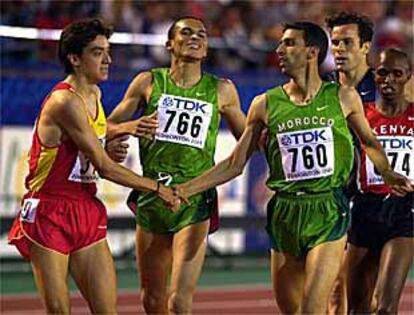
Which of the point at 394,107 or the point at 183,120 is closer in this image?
the point at 183,120

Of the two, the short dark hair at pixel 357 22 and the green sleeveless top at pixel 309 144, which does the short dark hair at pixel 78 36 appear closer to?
the green sleeveless top at pixel 309 144

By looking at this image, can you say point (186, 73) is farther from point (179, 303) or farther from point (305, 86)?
point (179, 303)

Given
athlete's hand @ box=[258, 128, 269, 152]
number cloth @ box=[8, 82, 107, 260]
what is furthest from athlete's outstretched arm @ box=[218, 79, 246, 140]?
number cloth @ box=[8, 82, 107, 260]

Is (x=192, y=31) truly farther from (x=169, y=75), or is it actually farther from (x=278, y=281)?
(x=278, y=281)

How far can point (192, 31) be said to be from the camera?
36.9 feet

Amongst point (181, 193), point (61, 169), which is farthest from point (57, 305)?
point (181, 193)

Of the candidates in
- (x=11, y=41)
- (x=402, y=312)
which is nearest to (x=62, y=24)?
(x=11, y=41)

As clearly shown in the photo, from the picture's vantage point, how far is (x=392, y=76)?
11109 millimetres

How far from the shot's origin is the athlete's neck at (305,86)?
10.1m

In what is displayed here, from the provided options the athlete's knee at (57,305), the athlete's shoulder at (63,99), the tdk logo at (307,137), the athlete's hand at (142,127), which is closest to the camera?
the athlete's knee at (57,305)

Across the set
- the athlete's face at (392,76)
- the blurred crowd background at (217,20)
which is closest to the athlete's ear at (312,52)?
the athlete's face at (392,76)

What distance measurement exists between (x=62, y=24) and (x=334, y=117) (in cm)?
917

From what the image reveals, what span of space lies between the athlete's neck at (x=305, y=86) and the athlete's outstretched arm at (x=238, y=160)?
0.71 ft

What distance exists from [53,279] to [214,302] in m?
7.37
